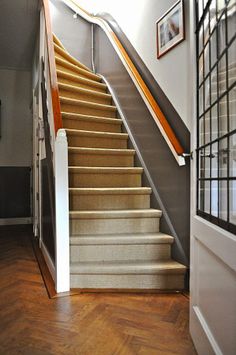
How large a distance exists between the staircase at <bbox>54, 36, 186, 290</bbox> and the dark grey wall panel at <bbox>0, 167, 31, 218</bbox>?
237cm

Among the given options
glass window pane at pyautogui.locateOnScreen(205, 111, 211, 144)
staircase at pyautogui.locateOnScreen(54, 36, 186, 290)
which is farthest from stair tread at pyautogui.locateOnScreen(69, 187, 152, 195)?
glass window pane at pyautogui.locateOnScreen(205, 111, 211, 144)

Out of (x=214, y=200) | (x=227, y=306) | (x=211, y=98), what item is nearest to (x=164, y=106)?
(x=211, y=98)

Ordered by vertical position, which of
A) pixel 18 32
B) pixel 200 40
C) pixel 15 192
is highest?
pixel 18 32

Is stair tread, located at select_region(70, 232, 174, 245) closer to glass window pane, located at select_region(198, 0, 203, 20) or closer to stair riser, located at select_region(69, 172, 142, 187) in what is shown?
stair riser, located at select_region(69, 172, 142, 187)

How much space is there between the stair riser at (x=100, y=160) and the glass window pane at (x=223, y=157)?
6.42ft

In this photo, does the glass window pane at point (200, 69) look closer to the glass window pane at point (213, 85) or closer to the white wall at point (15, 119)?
the glass window pane at point (213, 85)

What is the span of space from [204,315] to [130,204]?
1.52 m

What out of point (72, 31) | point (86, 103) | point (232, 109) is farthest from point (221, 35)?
point (72, 31)

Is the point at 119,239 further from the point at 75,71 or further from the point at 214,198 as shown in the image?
the point at 75,71

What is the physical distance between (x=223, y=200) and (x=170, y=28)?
71.4 inches

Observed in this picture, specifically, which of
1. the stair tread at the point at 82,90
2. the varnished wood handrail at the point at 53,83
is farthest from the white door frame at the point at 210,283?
the stair tread at the point at 82,90

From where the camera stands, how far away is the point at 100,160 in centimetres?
314

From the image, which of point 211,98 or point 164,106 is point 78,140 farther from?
point 211,98

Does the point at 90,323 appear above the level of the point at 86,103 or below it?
below
